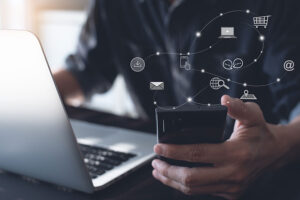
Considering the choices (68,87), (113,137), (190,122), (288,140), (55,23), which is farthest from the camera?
(55,23)

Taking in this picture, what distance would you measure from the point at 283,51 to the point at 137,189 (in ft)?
0.88

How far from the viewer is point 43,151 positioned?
1.40 feet

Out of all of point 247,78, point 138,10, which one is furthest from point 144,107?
point 247,78

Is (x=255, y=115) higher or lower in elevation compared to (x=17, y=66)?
lower

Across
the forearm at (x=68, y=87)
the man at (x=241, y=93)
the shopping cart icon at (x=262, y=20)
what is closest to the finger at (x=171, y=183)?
the man at (x=241, y=93)

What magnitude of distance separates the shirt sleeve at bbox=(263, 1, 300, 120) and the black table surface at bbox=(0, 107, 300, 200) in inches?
4.6

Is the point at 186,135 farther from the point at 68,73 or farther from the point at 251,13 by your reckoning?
the point at 68,73

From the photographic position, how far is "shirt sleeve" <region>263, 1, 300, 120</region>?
485 mm

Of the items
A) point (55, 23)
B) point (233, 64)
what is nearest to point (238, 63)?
point (233, 64)

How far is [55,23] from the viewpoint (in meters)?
2.12

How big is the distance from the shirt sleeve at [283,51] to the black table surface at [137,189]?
0.38 ft

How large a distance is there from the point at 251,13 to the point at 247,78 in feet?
0.27

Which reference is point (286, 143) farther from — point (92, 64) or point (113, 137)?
point (92, 64)

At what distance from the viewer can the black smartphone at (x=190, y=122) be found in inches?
15.5
